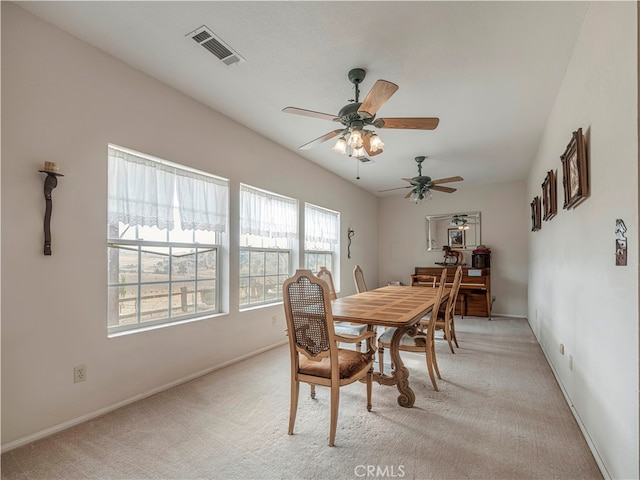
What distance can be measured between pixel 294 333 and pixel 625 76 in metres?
2.10

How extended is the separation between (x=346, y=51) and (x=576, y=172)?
1730 millimetres

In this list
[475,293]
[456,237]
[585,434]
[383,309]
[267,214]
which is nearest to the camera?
[585,434]

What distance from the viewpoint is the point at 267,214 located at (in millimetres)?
4207

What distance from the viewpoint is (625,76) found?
4.76ft

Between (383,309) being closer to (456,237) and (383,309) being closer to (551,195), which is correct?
(551,195)

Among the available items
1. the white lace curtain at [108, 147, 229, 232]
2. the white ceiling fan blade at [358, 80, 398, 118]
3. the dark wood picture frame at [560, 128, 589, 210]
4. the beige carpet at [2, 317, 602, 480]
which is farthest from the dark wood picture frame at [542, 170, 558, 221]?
the white lace curtain at [108, 147, 229, 232]

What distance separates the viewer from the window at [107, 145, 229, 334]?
265cm

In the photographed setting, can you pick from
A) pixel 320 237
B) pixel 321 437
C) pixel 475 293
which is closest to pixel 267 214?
pixel 320 237

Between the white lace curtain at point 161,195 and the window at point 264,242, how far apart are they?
42cm

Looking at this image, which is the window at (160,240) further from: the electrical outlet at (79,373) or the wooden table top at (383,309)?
the wooden table top at (383,309)

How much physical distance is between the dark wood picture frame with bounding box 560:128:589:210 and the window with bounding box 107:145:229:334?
3010 millimetres

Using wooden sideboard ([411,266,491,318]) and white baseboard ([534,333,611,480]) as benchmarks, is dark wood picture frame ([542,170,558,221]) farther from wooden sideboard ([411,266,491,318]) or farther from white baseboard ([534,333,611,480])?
wooden sideboard ([411,266,491,318])

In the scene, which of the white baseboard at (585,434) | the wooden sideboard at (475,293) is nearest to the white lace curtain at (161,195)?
the white baseboard at (585,434)

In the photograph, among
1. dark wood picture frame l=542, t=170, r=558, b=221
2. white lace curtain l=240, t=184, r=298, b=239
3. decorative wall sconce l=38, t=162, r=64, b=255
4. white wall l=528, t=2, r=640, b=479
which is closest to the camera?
white wall l=528, t=2, r=640, b=479
